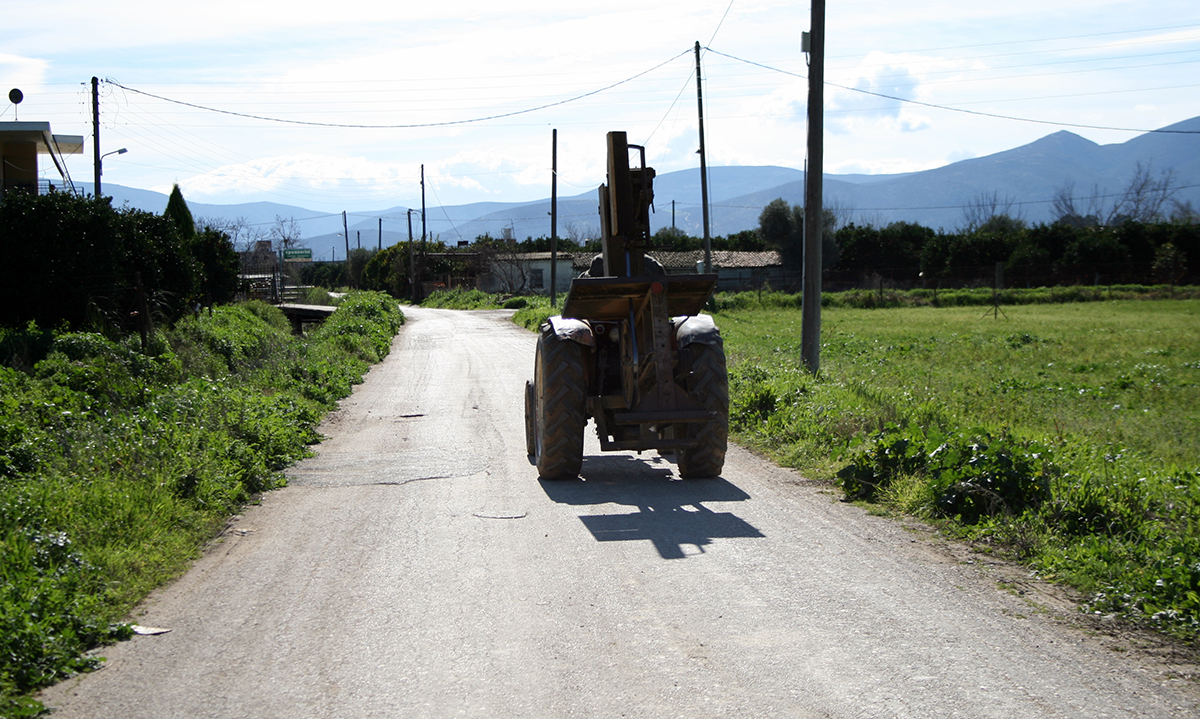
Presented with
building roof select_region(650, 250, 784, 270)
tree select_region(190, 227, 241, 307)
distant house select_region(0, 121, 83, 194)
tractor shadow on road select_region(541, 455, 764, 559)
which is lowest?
tractor shadow on road select_region(541, 455, 764, 559)

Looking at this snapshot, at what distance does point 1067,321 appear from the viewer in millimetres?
30984

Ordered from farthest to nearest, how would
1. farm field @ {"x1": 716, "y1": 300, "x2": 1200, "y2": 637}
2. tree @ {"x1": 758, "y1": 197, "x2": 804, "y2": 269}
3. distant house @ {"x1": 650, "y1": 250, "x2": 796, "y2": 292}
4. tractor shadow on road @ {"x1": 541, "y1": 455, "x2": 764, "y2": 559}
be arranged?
tree @ {"x1": 758, "y1": 197, "x2": 804, "y2": 269} → distant house @ {"x1": 650, "y1": 250, "x2": 796, "y2": 292} → tractor shadow on road @ {"x1": 541, "y1": 455, "x2": 764, "y2": 559} → farm field @ {"x1": 716, "y1": 300, "x2": 1200, "y2": 637}

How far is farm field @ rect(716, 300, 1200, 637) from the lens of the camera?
563 cm

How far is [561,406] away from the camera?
8320 mm

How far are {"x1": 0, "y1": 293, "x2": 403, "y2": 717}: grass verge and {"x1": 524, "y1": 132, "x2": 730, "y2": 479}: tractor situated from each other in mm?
2947

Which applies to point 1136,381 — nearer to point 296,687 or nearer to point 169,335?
point 296,687

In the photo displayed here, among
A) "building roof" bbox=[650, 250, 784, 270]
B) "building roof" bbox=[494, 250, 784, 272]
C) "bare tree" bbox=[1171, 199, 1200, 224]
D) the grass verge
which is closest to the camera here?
the grass verge

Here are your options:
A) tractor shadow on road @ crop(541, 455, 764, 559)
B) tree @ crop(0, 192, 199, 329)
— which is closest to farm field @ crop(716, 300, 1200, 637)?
tractor shadow on road @ crop(541, 455, 764, 559)

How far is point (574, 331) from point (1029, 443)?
411 cm

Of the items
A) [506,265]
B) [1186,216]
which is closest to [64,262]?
[506,265]

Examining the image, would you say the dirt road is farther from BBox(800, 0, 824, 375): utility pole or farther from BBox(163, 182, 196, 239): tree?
BBox(163, 182, 196, 239): tree

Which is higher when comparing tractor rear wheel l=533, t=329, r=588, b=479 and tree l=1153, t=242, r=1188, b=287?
tree l=1153, t=242, r=1188, b=287

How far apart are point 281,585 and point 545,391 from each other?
3.30 metres

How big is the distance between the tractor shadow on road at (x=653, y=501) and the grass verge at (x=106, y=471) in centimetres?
297
